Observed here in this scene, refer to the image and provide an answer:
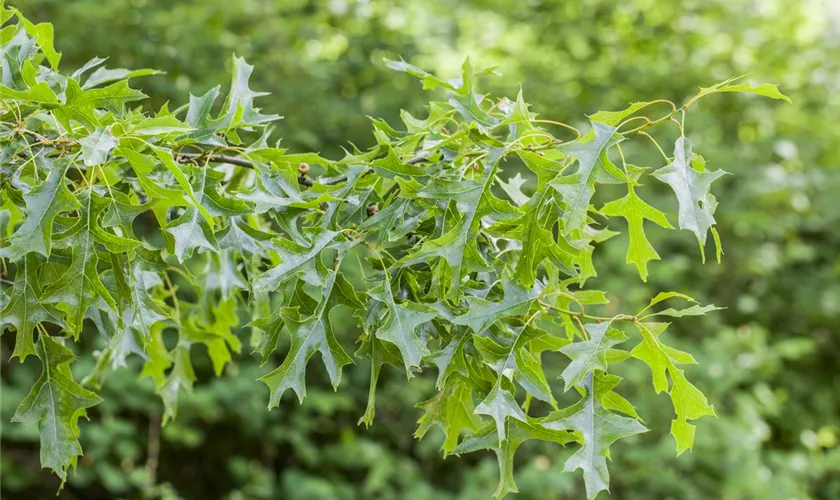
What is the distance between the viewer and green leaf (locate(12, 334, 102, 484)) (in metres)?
1.06

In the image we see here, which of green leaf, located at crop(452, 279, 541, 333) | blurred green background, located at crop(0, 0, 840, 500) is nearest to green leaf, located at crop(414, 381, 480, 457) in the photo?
green leaf, located at crop(452, 279, 541, 333)

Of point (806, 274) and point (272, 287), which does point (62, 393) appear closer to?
point (272, 287)

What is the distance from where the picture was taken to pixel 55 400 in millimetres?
1081

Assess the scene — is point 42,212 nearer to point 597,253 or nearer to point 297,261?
point 297,261

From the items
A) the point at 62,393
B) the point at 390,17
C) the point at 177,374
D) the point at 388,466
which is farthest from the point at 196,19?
the point at 62,393

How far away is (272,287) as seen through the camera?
95cm

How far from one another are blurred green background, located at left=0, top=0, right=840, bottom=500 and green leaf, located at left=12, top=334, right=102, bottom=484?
1748 mm

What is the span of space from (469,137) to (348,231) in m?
0.17

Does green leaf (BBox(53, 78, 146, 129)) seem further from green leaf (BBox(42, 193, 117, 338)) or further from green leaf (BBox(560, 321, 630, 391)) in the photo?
green leaf (BBox(560, 321, 630, 391))

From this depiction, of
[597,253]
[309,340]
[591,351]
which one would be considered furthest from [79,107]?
[597,253]

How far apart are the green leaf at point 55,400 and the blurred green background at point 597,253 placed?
1.75m

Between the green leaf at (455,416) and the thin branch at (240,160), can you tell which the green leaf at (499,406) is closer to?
the green leaf at (455,416)

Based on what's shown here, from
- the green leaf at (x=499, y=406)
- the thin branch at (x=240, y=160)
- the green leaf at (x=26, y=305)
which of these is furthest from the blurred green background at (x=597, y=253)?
the green leaf at (x=499, y=406)

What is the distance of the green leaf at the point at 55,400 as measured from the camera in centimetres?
106
